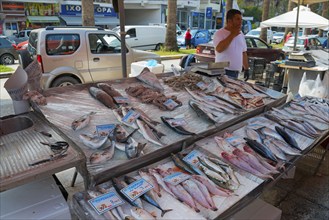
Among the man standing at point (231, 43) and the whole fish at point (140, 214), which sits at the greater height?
the man standing at point (231, 43)

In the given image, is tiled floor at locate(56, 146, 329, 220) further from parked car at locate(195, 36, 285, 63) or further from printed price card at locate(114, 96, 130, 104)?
parked car at locate(195, 36, 285, 63)

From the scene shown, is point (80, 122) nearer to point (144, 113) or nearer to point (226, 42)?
point (144, 113)

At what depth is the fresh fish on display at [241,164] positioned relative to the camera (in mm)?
1972

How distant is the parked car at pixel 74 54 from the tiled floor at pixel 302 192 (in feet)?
13.6

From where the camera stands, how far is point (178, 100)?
2.91m

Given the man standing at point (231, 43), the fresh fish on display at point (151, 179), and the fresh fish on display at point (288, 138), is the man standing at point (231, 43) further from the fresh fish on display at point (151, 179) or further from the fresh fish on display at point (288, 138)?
the fresh fish on display at point (151, 179)

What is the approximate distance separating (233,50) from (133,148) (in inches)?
124

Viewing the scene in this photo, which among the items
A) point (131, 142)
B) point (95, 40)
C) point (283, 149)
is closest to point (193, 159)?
point (131, 142)

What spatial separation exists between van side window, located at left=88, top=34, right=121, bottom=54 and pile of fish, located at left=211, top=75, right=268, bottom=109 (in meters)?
5.26

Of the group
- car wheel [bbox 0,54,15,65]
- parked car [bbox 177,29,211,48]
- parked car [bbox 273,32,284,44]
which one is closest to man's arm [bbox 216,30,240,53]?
car wheel [bbox 0,54,15,65]

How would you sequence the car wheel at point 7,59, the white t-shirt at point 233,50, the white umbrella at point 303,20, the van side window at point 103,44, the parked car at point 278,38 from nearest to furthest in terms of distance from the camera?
the white t-shirt at point 233,50, the van side window at point 103,44, the white umbrella at point 303,20, the car wheel at point 7,59, the parked car at point 278,38

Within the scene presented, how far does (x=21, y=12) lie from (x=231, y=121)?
2769 cm

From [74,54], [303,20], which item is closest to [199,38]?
[303,20]

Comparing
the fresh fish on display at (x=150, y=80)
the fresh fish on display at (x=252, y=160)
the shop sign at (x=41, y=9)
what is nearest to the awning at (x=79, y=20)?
the shop sign at (x=41, y=9)
